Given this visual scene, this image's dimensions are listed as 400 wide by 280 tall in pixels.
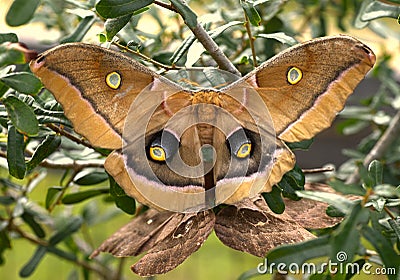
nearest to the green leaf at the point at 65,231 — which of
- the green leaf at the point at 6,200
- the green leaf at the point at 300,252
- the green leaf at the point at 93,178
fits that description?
the green leaf at the point at 6,200

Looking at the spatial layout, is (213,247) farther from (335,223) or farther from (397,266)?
(397,266)

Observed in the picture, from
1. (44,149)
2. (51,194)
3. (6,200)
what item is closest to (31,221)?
(6,200)

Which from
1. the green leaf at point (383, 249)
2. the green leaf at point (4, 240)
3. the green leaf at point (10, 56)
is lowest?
the green leaf at point (4, 240)

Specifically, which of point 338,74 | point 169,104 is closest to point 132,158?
point 169,104

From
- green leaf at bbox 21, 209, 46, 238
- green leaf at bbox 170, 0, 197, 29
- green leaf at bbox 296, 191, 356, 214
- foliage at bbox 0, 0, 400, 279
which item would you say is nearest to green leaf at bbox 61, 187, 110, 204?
foliage at bbox 0, 0, 400, 279

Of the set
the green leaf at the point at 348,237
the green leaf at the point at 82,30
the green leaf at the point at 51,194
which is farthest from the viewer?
the green leaf at the point at 51,194

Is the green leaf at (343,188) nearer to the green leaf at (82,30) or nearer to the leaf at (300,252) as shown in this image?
the leaf at (300,252)

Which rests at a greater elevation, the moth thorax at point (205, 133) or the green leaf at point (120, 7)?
the green leaf at point (120, 7)

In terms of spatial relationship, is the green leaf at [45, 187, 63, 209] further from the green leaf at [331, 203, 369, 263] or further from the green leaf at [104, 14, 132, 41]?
the green leaf at [331, 203, 369, 263]
